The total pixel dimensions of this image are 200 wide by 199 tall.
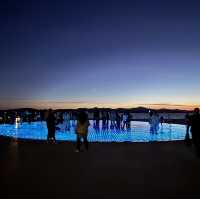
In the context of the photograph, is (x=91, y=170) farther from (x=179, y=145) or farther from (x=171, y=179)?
(x=179, y=145)

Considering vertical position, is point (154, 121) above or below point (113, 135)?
above

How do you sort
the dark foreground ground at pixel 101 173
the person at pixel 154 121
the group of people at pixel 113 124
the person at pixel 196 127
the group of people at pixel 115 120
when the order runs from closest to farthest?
the dark foreground ground at pixel 101 173, the person at pixel 196 127, the group of people at pixel 113 124, the person at pixel 154 121, the group of people at pixel 115 120

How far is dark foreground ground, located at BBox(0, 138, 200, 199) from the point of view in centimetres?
841

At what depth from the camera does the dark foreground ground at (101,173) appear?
8.41 m

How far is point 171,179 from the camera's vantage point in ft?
32.1

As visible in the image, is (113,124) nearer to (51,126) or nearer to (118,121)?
(118,121)

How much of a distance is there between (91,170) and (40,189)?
260cm

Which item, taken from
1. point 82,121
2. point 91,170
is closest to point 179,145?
point 82,121

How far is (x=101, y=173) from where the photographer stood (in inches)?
417

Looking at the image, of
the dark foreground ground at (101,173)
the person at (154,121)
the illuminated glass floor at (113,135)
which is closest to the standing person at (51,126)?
the dark foreground ground at (101,173)

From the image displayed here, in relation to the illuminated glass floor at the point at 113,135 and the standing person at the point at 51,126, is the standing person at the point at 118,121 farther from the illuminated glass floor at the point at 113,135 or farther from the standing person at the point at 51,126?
the standing person at the point at 51,126

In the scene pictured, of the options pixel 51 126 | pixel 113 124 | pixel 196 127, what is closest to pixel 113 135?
pixel 113 124

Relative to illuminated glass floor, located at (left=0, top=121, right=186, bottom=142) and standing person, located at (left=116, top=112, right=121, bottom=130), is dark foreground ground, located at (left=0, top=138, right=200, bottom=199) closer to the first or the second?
illuminated glass floor, located at (left=0, top=121, right=186, bottom=142)

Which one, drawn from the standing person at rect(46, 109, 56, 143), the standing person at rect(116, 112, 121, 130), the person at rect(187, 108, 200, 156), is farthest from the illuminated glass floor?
the person at rect(187, 108, 200, 156)
